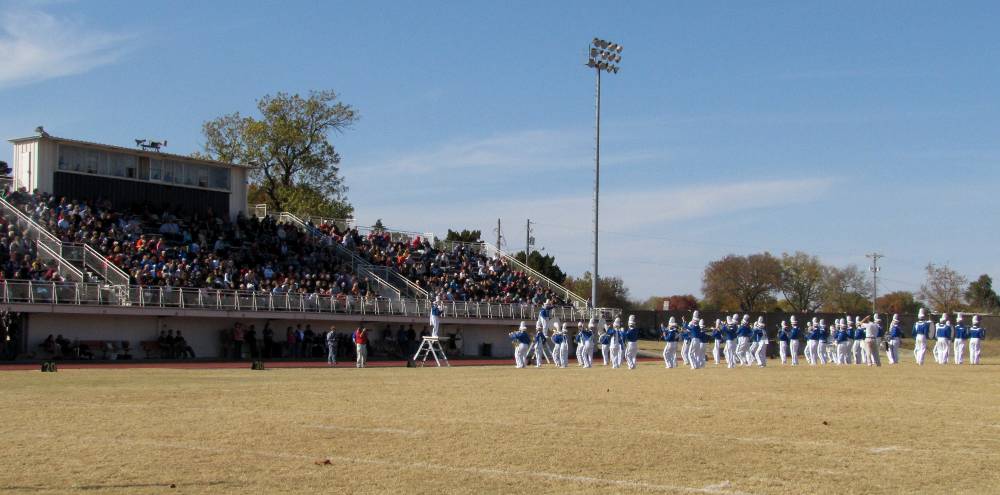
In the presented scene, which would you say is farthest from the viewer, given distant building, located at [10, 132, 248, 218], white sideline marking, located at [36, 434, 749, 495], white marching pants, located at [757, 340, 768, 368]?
distant building, located at [10, 132, 248, 218]

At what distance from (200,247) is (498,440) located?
34.6 meters

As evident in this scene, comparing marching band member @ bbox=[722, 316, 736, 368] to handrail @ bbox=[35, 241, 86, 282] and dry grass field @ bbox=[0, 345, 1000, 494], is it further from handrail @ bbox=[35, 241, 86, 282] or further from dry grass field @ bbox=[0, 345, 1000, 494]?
handrail @ bbox=[35, 241, 86, 282]

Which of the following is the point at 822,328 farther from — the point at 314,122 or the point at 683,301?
the point at 683,301

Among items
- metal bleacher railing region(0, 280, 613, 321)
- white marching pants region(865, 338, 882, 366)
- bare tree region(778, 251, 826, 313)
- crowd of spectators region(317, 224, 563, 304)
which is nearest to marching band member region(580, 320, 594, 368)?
white marching pants region(865, 338, 882, 366)

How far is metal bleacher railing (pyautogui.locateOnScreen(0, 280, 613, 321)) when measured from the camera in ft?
115

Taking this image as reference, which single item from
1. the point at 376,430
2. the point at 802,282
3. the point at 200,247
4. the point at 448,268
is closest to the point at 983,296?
the point at 802,282

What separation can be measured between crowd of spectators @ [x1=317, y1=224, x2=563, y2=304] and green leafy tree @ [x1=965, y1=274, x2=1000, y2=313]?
62.3 m

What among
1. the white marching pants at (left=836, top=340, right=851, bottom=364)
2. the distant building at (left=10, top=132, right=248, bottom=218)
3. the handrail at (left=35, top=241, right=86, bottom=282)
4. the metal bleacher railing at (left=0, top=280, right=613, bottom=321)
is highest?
the distant building at (left=10, top=132, right=248, bottom=218)

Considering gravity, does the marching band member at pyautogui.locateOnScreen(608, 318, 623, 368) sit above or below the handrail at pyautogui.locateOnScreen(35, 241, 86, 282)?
below

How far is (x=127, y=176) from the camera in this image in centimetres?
4778

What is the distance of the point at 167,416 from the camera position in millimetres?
14922

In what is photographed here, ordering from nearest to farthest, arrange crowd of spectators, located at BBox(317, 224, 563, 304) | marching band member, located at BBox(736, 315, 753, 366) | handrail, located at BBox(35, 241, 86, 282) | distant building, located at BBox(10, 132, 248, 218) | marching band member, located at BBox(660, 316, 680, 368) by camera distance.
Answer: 1. marching band member, located at BBox(660, 316, 680, 368)
2. marching band member, located at BBox(736, 315, 753, 366)
3. handrail, located at BBox(35, 241, 86, 282)
4. distant building, located at BBox(10, 132, 248, 218)
5. crowd of spectators, located at BBox(317, 224, 563, 304)

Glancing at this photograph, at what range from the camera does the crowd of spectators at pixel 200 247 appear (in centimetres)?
4028

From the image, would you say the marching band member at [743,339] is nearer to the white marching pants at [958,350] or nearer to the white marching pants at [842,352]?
the white marching pants at [842,352]
